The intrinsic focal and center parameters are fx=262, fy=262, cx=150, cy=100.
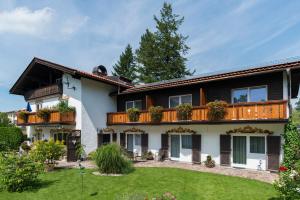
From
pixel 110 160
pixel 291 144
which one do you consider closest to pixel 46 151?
pixel 110 160

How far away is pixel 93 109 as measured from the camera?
72.3ft

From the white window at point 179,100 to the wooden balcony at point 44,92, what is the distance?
998cm

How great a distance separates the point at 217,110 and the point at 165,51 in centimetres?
2682

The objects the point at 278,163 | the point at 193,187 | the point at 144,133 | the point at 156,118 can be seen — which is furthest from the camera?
the point at 144,133

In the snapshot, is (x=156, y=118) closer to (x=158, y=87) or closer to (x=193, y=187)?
(x=158, y=87)

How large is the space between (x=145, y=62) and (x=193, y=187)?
32506 millimetres

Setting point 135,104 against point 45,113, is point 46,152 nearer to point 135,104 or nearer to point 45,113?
point 45,113

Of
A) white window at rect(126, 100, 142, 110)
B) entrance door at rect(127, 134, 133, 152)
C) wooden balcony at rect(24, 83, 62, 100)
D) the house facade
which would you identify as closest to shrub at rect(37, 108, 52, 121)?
the house facade

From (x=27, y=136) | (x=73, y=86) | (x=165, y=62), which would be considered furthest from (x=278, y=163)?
(x=165, y=62)

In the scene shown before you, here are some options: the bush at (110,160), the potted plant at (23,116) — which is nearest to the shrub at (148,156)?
the bush at (110,160)

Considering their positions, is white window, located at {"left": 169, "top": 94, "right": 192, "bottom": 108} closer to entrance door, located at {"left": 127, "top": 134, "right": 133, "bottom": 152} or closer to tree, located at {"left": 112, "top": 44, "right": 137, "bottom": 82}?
entrance door, located at {"left": 127, "top": 134, "right": 133, "bottom": 152}

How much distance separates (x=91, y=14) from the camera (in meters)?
15.6

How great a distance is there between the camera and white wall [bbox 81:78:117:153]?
21312mm

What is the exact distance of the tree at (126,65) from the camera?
50.8m
